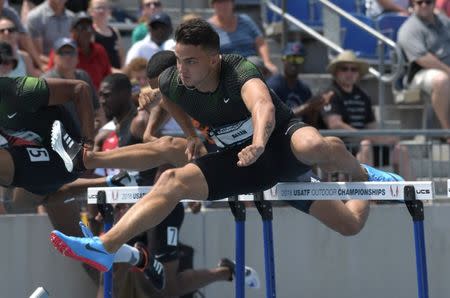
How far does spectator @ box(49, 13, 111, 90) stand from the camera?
11.5 metres

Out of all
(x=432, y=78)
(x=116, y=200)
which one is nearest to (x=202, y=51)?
(x=116, y=200)

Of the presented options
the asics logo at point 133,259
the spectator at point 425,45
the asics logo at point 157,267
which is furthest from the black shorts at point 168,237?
the spectator at point 425,45

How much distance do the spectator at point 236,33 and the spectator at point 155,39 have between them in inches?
19.9

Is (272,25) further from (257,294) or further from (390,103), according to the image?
(257,294)

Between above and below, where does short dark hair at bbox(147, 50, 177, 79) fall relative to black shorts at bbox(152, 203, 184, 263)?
above

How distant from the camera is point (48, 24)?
12.0 meters

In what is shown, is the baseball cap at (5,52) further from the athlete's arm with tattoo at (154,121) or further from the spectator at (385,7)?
the spectator at (385,7)

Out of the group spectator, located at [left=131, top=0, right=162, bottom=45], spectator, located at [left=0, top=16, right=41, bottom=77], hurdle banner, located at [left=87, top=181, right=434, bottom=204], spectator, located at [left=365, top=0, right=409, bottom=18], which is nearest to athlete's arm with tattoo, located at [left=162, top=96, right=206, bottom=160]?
hurdle banner, located at [left=87, top=181, right=434, bottom=204]

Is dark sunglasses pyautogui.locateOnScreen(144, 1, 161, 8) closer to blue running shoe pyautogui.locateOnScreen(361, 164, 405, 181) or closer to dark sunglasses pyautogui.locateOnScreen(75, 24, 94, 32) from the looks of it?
dark sunglasses pyautogui.locateOnScreen(75, 24, 94, 32)

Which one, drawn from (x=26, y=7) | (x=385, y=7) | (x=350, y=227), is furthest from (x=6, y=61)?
(x=385, y=7)

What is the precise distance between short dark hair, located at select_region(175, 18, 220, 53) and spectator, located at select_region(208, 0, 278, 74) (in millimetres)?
4363

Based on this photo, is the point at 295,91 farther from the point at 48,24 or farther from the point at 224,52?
the point at 48,24

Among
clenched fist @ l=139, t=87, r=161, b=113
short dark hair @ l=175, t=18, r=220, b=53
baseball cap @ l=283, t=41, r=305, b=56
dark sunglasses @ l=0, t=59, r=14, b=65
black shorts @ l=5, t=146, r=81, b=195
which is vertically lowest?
black shorts @ l=5, t=146, r=81, b=195

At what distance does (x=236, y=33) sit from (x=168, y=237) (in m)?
3.18
